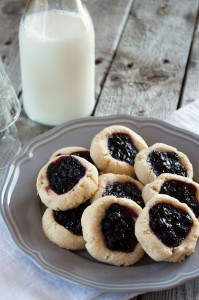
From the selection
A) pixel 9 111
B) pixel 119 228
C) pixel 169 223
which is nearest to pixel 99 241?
pixel 119 228

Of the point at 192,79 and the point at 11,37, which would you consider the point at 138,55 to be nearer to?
the point at 192,79

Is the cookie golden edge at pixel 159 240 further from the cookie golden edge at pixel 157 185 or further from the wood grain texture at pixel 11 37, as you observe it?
the wood grain texture at pixel 11 37

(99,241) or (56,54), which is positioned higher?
(56,54)

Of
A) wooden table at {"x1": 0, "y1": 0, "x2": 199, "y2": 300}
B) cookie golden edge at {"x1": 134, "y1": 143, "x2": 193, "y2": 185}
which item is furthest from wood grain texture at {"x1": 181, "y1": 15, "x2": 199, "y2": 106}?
cookie golden edge at {"x1": 134, "y1": 143, "x2": 193, "y2": 185}

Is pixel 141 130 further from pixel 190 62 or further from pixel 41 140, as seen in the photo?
pixel 190 62

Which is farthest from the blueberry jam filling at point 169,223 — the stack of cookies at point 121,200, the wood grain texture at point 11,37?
the wood grain texture at point 11,37

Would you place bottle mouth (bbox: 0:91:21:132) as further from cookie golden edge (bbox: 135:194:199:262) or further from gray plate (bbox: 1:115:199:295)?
cookie golden edge (bbox: 135:194:199:262)

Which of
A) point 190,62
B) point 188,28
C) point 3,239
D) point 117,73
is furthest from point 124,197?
point 188,28
